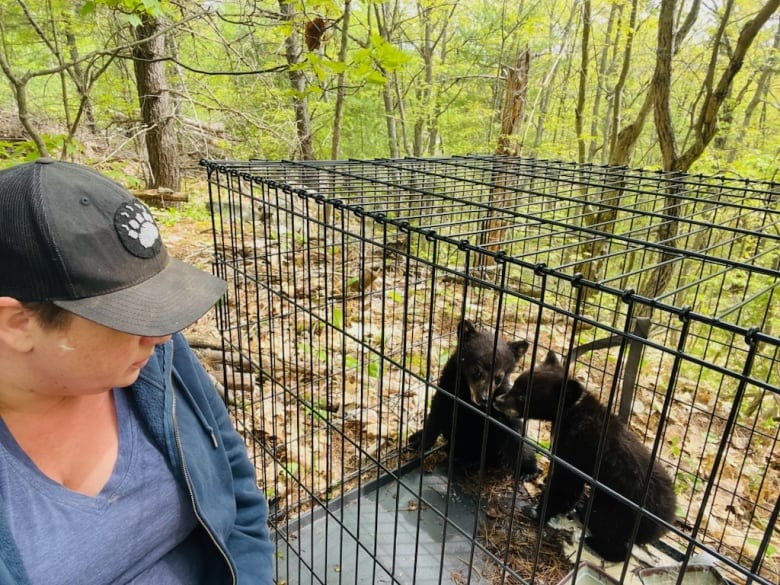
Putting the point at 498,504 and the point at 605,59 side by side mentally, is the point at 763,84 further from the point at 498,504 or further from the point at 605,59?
the point at 498,504

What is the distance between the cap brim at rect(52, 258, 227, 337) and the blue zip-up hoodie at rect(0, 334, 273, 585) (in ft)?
1.27

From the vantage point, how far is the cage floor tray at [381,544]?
8.19 feet

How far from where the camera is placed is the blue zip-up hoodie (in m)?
1.38

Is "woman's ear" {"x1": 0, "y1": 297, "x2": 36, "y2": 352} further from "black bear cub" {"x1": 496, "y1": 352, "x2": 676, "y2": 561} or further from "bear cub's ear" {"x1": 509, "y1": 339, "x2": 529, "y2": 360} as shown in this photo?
"bear cub's ear" {"x1": 509, "y1": 339, "x2": 529, "y2": 360}

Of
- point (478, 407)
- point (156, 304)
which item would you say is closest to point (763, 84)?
point (478, 407)

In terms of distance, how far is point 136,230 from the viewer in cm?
106

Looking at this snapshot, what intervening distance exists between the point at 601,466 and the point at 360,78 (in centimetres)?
294

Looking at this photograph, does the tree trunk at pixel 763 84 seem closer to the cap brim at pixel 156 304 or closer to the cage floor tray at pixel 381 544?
the cage floor tray at pixel 381 544

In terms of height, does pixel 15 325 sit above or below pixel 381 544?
above

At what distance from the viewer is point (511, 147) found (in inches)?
266

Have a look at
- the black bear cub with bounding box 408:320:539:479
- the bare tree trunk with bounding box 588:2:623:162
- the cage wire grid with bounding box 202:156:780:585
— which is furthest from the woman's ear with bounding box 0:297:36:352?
the bare tree trunk with bounding box 588:2:623:162

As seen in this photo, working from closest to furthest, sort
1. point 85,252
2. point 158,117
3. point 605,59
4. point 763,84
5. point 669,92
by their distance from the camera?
1. point 85,252
2. point 669,92
3. point 158,117
4. point 763,84
5. point 605,59

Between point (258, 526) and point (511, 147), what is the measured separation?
6.19m

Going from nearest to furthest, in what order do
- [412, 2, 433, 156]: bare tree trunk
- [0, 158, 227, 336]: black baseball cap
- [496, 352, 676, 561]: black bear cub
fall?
[0, 158, 227, 336]: black baseball cap < [496, 352, 676, 561]: black bear cub < [412, 2, 433, 156]: bare tree trunk
